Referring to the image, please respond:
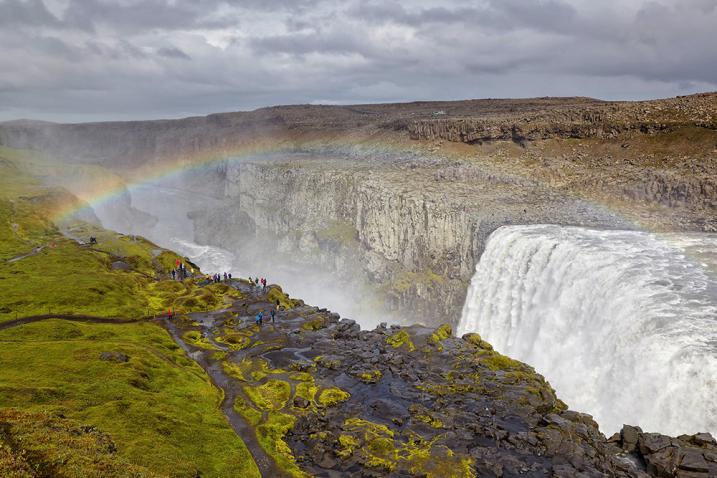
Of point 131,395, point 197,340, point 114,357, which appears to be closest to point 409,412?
point 131,395

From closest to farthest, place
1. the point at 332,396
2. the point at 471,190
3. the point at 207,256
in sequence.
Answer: the point at 332,396 < the point at 471,190 < the point at 207,256

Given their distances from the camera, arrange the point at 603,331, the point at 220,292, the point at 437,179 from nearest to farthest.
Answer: the point at 603,331 → the point at 220,292 → the point at 437,179

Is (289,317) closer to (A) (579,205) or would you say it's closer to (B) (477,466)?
(B) (477,466)

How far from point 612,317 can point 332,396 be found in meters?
27.8

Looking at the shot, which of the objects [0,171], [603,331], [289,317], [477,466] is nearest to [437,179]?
[289,317]

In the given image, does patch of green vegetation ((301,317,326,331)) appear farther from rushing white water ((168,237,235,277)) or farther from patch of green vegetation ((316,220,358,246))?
rushing white water ((168,237,235,277))

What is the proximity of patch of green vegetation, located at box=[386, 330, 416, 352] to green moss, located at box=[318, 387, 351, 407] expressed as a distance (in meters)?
12.7

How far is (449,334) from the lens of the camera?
6525 cm

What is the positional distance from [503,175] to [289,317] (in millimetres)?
53525

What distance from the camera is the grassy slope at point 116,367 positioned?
3719 cm

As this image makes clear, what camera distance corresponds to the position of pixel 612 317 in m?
46.1

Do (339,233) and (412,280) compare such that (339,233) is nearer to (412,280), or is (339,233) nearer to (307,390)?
(412,280)

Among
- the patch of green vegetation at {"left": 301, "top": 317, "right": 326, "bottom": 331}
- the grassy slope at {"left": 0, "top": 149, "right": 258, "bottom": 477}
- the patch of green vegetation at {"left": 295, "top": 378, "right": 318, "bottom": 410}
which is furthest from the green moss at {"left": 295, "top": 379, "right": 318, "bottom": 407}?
the patch of green vegetation at {"left": 301, "top": 317, "right": 326, "bottom": 331}

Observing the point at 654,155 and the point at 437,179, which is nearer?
the point at 654,155
